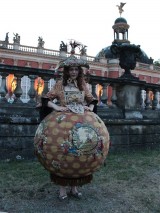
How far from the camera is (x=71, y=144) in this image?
318 centimetres

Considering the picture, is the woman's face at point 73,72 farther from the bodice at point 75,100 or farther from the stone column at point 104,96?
the stone column at point 104,96

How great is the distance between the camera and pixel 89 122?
3.30 meters

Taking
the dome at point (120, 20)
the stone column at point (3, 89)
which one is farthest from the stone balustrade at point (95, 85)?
the dome at point (120, 20)

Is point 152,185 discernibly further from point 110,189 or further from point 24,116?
point 24,116

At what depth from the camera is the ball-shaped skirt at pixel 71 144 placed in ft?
Result: 10.5

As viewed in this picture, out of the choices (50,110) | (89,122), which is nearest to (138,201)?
(89,122)

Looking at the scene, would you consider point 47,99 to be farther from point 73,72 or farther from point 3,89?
point 3,89

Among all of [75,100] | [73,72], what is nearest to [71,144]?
[75,100]

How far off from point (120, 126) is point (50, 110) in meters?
3.72

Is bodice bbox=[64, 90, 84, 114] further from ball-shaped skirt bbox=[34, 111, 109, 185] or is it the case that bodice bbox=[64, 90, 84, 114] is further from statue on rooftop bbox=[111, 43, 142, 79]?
statue on rooftop bbox=[111, 43, 142, 79]

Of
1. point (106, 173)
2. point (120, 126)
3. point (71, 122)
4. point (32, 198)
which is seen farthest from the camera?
point (120, 126)

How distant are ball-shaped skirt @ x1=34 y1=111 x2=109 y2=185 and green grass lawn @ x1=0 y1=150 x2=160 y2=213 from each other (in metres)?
0.39

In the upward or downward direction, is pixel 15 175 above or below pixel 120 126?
below

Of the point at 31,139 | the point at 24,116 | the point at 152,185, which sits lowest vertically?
the point at 152,185
